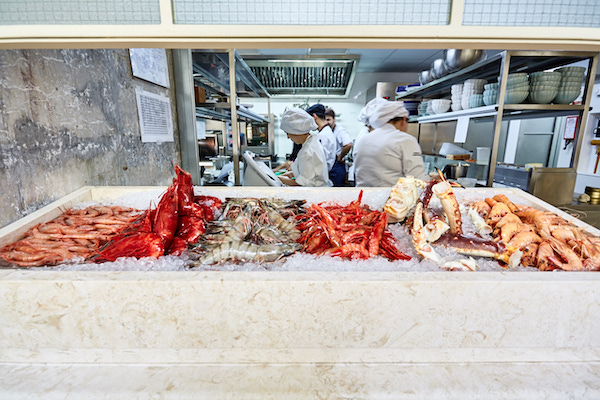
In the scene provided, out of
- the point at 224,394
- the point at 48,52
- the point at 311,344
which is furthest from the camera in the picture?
the point at 48,52

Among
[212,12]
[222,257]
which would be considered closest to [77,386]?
[222,257]

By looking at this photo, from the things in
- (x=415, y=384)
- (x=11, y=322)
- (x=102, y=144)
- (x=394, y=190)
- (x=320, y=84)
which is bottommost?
(x=415, y=384)

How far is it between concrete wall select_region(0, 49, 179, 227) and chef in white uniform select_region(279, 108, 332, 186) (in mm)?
1620

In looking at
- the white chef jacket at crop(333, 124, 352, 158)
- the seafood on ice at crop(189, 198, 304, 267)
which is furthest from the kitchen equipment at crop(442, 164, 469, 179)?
the seafood on ice at crop(189, 198, 304, 267)

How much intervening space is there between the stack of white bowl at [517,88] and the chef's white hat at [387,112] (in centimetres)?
91

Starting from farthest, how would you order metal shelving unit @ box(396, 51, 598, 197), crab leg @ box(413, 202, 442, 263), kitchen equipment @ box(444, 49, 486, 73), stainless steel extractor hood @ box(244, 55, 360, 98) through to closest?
1. stainless steel extractor hood @ box(244, 55, 360, 98)
2. kitchen equipment @ box(444, 49, 486, 73)
3. metal shelving unit @ box(396, 51, 598, 197)
4. crab leg @ box(413, 202, 442, 263)

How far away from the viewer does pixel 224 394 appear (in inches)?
36.4

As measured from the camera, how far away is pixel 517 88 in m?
2.58

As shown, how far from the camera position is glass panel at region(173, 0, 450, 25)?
93cm

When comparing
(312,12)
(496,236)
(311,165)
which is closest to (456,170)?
(311,165)

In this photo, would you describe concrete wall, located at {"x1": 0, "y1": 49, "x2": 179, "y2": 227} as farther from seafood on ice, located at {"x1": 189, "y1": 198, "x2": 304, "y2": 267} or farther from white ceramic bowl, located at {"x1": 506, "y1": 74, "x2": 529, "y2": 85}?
white ceramic bowl, located at {"x1": 506, "y1": 74, "x2": 529, "y2": 85}

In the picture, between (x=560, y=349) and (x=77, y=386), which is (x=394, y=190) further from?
(x=77, y=386)

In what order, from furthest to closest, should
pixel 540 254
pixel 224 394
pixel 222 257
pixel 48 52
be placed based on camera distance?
pixel 48 52
pixel 222 257
pixel 540 254
pixel 224 394

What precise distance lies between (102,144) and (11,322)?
5.16 feet
